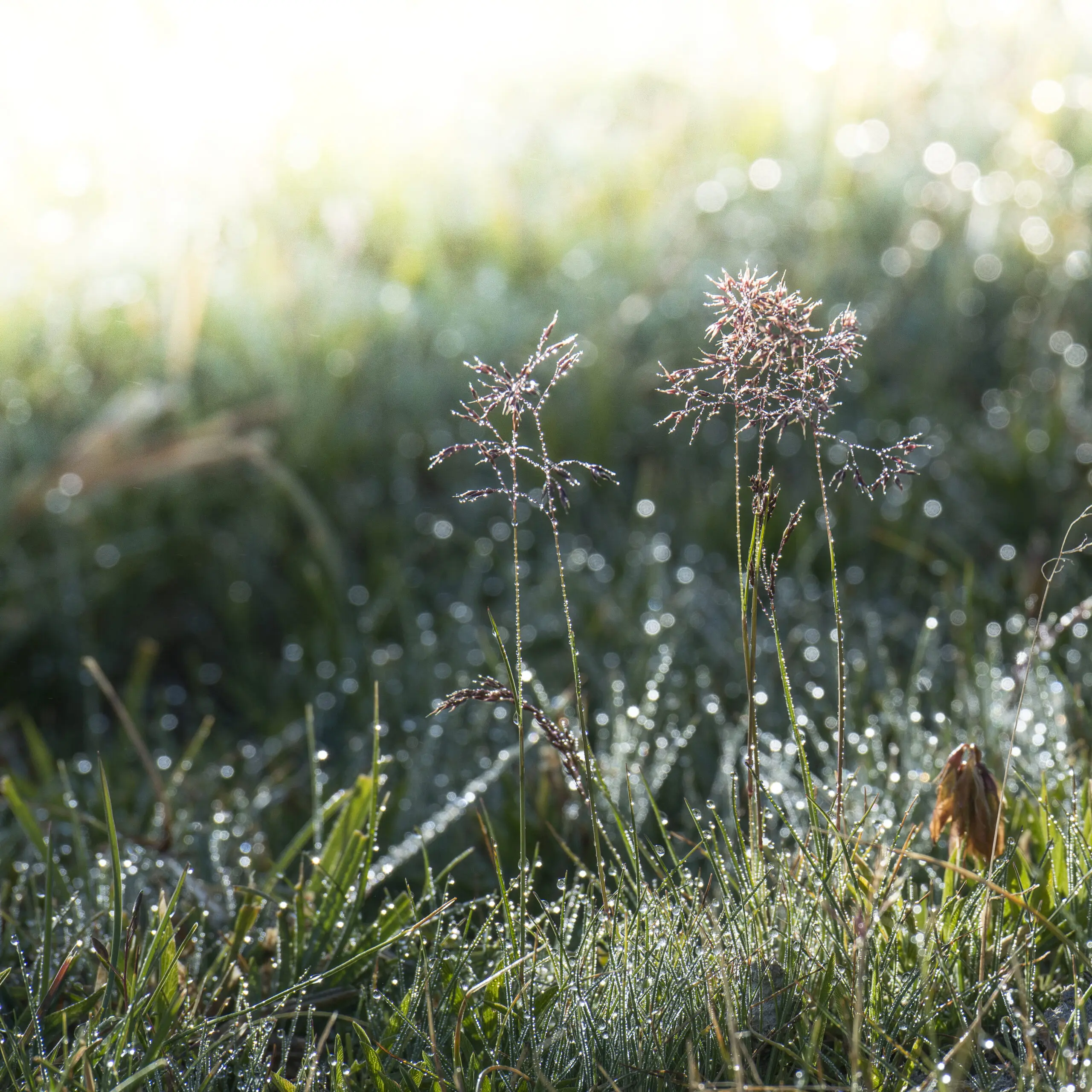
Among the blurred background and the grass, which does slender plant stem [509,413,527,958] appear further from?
the blurred background

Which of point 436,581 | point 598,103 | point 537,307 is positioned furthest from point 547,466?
point 598,103

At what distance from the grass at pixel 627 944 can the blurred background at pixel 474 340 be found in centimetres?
25

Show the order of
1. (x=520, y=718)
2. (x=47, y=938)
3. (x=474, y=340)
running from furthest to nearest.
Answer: (x=474, y=340), (x=47, y=938), (x=520, y=718)

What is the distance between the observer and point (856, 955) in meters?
0.93

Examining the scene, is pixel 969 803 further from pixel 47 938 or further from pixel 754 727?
pixel 47 938

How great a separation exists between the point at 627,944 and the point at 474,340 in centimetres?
239

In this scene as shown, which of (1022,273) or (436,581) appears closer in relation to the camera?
(436,581)

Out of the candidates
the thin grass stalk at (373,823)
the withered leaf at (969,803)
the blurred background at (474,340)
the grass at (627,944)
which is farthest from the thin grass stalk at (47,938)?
the withered leaf at (969,803)

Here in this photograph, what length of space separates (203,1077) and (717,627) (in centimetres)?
131

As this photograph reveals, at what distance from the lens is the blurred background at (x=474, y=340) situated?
2139 millimetres

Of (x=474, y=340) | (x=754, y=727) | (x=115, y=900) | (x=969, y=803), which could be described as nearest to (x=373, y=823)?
(x=115, y=900)

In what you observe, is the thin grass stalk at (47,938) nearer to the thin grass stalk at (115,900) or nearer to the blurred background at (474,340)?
the thin grass stalk at (115,900)

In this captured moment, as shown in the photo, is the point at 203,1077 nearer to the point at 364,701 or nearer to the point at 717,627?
the point at 364,701

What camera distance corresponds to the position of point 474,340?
3.18 metres
